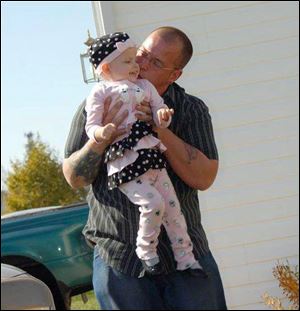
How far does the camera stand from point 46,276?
5809 millimetres

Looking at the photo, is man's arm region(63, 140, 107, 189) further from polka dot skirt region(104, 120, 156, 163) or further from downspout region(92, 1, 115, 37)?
downspout region(92, 1, 115, 37)

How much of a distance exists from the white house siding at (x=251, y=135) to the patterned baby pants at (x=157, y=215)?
306 centimetres

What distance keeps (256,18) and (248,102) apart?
55 centimetres

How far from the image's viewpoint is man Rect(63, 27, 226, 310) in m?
2.24

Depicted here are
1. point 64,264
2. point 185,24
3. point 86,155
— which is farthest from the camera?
point 64,264

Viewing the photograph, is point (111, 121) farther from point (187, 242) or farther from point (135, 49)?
point (187, 242)

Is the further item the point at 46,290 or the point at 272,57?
the point at 272,57

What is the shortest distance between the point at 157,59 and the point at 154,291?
2.19 ft

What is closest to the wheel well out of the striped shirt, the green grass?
the green grass

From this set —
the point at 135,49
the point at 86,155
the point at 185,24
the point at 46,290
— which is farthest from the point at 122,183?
the point at 185,24

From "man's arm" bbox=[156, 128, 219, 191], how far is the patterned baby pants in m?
0.05

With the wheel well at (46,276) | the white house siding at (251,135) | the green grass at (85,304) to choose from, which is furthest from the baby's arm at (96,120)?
the green grass at (85,304)

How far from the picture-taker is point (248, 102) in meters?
5.39

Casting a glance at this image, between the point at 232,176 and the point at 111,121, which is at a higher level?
the point at 111,121
